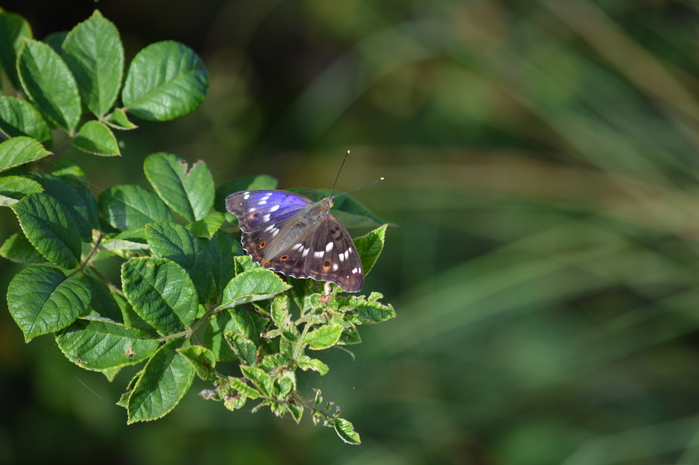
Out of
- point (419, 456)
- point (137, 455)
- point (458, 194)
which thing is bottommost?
point (137, 455)

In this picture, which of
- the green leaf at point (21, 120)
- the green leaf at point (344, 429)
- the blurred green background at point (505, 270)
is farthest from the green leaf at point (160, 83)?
the blurred green background at point (505, 270)

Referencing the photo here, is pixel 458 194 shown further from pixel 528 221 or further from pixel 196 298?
pixel 196 298

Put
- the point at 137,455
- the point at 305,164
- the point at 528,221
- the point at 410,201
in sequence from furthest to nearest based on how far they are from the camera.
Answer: the point at 305,164 → the point at 410,201 → the point at 528,221 → the point at 137,455

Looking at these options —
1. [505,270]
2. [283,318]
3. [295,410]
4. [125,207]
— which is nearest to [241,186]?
[125,207]

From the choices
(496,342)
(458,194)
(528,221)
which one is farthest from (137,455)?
(528,221)

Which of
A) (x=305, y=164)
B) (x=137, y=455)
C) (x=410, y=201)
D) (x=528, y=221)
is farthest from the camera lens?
(x=305, y=164)

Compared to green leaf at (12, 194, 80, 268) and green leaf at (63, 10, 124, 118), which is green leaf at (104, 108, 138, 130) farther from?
green leaf at (12, 194, 80, 268)
